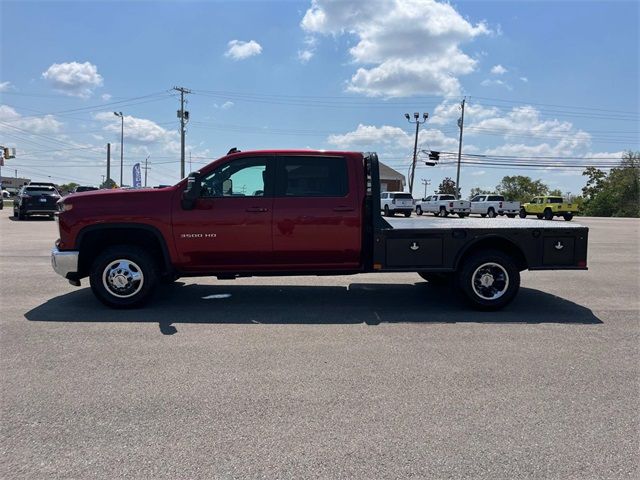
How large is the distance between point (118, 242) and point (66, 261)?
675 mm

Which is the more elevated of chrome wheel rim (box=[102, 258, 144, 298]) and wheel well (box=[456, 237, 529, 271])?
wheel well (box=[456, 237, 529, 271])

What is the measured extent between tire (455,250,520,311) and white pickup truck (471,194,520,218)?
34.1 meters

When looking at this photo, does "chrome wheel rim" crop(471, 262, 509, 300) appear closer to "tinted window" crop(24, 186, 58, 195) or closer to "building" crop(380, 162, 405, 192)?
"tinted window" crop(24, 186, 58, 195)

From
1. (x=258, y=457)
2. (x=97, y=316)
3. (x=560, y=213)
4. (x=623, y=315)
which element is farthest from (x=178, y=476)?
(x=560, y=213)

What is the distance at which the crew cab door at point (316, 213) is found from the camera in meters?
6.49

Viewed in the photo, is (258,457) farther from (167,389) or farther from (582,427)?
(582,427)

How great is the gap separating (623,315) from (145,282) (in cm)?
637

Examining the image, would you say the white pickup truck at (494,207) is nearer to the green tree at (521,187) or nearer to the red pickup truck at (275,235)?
the red pickup truck at (275,235)

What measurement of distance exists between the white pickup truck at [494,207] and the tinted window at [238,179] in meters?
35.3

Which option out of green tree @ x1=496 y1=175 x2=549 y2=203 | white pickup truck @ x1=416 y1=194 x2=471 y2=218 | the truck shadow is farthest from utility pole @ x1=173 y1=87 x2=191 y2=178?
green tree @ x1=496 y1=175 x2=549 y2=203

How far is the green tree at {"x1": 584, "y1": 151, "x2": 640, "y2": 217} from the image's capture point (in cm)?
6750

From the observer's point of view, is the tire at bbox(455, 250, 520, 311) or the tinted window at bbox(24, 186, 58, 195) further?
the tinted window at bbox(24, 186, 58, 195)

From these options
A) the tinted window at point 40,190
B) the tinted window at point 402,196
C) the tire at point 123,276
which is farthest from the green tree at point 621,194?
the tire at point 123,276

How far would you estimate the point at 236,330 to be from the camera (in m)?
5.68
